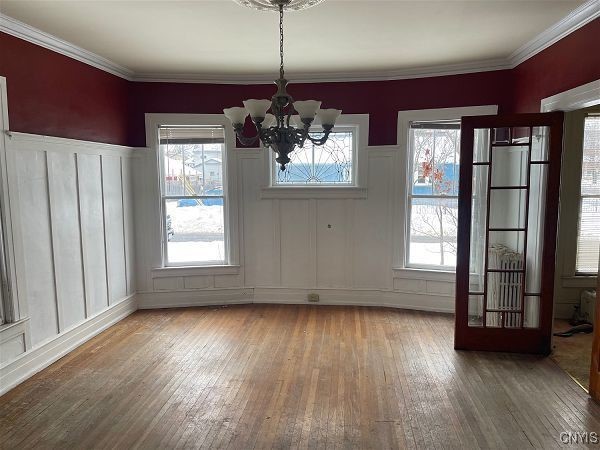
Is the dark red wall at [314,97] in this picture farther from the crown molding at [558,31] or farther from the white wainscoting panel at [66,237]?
the white wainscoting panel at [66,237]


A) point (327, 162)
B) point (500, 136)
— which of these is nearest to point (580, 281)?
point (500, 136)

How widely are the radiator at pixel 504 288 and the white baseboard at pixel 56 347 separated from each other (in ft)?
13.3

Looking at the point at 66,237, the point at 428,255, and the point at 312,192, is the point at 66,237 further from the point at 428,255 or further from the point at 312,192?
the point at 428,255

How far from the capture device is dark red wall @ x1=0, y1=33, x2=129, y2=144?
3266 millimetres

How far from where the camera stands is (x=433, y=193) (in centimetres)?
488

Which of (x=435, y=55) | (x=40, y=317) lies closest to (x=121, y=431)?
(x=40, y=317)

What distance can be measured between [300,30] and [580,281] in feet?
14.3

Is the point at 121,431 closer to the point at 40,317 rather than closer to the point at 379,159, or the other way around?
the point at 40,317

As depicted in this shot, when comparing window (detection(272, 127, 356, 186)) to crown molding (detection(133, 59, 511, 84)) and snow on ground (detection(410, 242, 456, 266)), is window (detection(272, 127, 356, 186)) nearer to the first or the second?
crown molding (detection(133, 59, 511, 84))

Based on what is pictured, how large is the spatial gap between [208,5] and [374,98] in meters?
2.56

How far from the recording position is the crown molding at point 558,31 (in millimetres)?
2953

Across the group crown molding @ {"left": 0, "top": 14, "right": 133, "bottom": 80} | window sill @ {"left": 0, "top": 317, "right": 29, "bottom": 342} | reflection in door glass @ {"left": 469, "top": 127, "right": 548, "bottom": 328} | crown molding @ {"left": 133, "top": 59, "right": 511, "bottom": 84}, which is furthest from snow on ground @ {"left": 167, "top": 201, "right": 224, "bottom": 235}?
reflection in door glass @ {"left": 469, "top": 127, "right": 548, "bottom": 328}

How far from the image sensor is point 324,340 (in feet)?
13.6

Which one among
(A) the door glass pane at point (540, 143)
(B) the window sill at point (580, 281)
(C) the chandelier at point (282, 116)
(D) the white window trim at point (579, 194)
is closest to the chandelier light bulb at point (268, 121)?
(C) the chandelier at point (282, 116)
